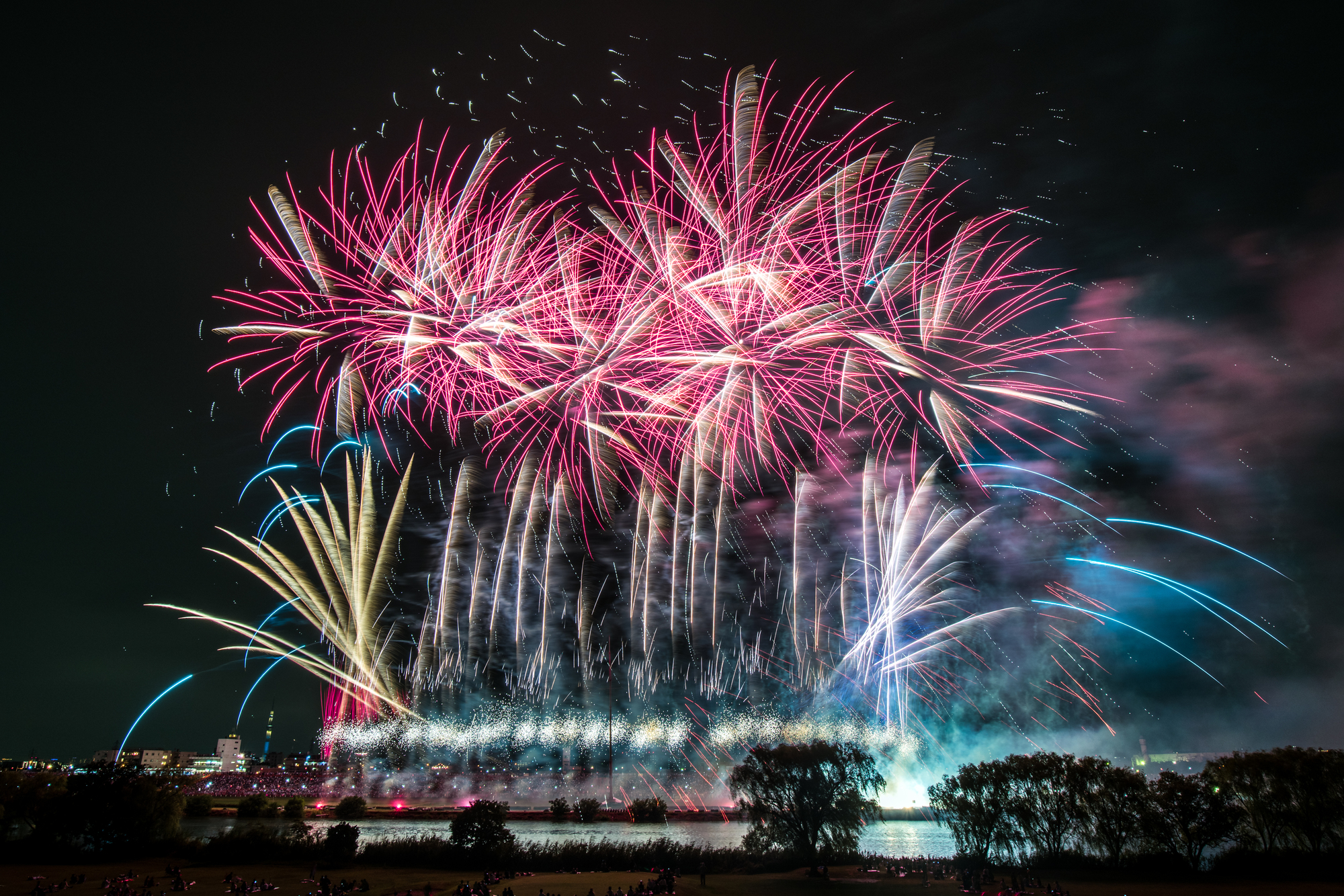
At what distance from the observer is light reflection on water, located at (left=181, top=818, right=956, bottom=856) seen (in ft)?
207

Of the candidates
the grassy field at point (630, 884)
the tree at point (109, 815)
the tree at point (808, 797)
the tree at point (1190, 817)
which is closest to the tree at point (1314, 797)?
the tree at point (1190, 817)

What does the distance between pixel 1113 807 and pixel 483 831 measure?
37420 millimetres

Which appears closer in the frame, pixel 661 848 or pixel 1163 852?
pixel 1163 852

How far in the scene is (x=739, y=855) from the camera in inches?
1779

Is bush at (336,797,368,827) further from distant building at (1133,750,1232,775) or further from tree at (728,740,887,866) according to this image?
distant building at (1133,750,1232,775)

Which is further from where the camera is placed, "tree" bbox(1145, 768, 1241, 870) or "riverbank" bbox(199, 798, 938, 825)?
"riverbank" bbox(199, 798, 938, 825)

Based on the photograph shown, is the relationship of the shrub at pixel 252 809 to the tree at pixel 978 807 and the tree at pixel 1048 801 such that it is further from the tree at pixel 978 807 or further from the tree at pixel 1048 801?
the tree at pixel 1048 801

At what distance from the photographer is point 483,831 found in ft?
156

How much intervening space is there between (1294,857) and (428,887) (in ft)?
144

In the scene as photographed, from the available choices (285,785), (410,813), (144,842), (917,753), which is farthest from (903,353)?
(285,785)

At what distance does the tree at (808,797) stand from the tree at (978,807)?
4345 millimetres

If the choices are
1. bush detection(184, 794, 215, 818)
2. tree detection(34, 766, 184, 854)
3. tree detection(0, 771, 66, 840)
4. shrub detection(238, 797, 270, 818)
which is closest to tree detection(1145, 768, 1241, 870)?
tree detection(34, 766, 184, 854)

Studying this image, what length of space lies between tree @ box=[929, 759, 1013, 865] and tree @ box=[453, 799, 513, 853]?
1089 inches

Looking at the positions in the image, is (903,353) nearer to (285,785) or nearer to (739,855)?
(739,855)
